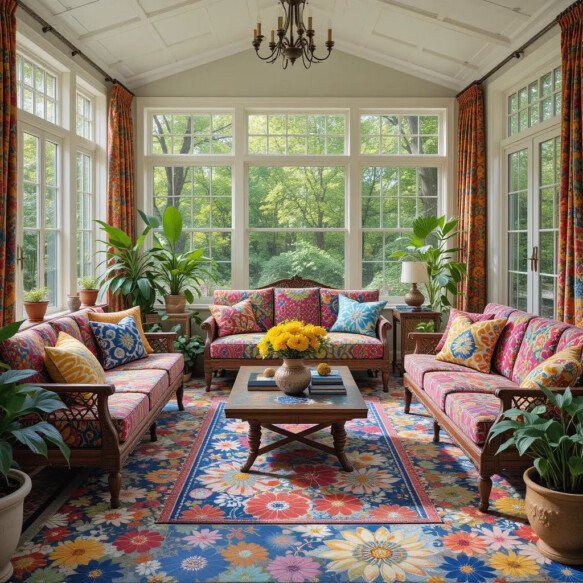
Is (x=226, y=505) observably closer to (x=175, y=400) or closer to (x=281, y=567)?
(x=281, y=567)

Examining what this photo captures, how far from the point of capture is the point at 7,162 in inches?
163

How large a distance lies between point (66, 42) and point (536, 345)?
4.49 m

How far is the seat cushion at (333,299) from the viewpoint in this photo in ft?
21.6

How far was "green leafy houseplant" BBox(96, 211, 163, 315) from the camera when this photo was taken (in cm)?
611

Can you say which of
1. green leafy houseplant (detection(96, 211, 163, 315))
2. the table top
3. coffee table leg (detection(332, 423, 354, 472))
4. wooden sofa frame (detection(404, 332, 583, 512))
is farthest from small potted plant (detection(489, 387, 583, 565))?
green leafy houseplant (detection(96, 211, 163, 315))

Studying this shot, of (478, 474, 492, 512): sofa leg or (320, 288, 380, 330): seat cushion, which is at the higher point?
(320, 288, 380, 330): seat cushion

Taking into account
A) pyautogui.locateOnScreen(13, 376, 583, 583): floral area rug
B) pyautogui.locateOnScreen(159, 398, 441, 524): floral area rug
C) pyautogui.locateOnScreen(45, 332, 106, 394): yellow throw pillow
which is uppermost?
pyautogui.locateOnScreen(45, 332, 106, 394): yellow throw pillow

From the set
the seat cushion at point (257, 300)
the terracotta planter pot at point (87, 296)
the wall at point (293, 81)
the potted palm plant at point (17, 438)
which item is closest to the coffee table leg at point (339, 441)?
the potted palm plant at point (17, 438)

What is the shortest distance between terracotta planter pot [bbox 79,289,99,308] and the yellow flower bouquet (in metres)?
2.35

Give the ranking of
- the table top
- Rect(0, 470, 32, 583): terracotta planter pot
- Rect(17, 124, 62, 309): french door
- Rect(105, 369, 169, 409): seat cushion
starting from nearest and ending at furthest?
Rect(0, 470, 32, 583): terracotta planter pot → the table top → Rect(105, 369, 169, 409): seat cushion → Rect(17, 124, 62, 309): french door

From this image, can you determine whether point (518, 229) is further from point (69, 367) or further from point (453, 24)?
point (69, 367)

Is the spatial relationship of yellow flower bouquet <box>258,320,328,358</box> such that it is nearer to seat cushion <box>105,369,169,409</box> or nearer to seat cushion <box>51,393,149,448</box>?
seat cushion <box>105,369,169,409</box>

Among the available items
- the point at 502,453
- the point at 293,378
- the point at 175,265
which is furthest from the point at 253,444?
the point at 175,265

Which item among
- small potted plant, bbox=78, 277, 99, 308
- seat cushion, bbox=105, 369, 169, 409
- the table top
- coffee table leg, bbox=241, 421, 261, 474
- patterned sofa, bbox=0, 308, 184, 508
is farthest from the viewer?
small potted plant, bbox=78, 277, 99, 308
